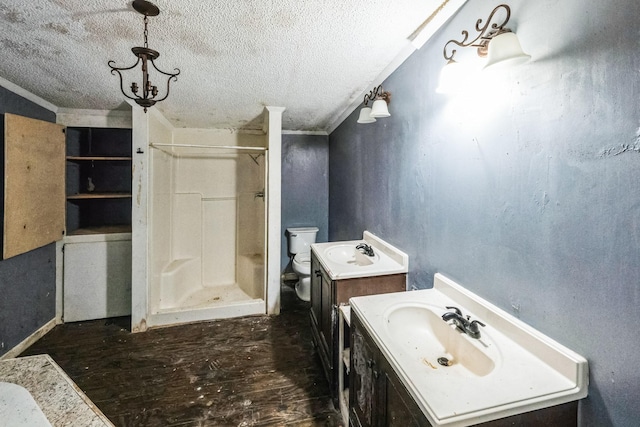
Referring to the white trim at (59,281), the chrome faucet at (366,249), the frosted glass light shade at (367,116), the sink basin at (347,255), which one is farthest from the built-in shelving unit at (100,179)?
the frosted glass light shade at (367,116)

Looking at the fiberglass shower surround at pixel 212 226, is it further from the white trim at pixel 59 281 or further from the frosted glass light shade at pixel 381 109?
the frosted glass light shade at pixel 381 109

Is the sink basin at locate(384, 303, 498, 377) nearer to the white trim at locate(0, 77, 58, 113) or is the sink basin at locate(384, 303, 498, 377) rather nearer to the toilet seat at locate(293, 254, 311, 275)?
the toilet seat at locate(293, 254, 311, 275)

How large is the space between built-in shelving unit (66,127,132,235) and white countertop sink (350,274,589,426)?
9.60 feet

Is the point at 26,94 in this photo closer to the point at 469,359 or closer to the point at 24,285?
the point at 24,285

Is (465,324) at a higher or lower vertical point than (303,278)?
higher

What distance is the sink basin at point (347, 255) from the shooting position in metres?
2.13

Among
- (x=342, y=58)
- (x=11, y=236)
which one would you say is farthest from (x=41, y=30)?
(x=342, y=58)

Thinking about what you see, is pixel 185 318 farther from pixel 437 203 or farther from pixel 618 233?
pixel 618 233

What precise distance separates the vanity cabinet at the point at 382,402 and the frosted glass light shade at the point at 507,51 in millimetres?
1048

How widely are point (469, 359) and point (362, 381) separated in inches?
18.1

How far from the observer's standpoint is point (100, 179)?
3049 millimetres

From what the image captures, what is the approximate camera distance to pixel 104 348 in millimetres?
2299

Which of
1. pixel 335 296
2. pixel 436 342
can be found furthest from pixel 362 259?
pixel 436 342

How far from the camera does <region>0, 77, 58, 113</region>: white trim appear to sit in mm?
2026
